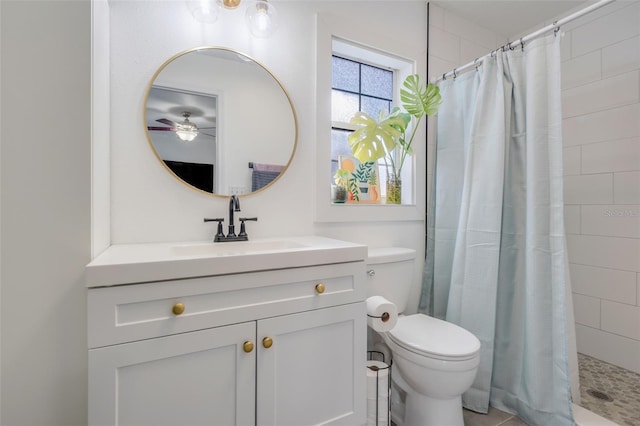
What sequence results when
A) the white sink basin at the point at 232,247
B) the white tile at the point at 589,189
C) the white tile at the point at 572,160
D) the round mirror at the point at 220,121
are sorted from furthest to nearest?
1. the white tile at the point at 572,160
2. the white tile at the point at 589,189
3. the round mirror at the point at 220,121
4. the white sink basin at the point at 232,247

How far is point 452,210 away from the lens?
74.9 inches

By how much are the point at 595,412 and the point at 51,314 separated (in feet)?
7.73

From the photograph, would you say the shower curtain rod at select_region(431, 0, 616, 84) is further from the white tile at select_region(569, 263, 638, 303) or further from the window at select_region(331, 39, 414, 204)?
the white tile at select_region(569, 263, 638, 303)

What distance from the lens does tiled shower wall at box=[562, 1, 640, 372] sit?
1.89m

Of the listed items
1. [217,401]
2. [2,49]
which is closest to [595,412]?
[217,401]

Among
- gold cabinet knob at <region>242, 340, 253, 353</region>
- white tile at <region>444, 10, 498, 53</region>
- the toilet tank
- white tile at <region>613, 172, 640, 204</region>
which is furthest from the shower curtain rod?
gold cabinet knob at <region>242, 340, 253, 353</region>

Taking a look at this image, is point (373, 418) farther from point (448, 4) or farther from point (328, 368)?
point (448, 4)

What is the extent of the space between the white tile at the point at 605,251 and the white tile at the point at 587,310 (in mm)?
245

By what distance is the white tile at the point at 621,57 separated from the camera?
1.88 metres

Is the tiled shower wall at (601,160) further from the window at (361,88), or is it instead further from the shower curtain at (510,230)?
the shower curtain at (510,230)

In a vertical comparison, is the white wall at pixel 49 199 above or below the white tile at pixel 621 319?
above

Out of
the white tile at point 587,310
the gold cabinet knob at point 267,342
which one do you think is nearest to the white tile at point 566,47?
the white tile at point 587,310

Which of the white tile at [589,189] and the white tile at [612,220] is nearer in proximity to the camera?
the white tile at [612,220]

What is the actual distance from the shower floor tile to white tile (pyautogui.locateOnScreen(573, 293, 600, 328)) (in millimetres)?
238
